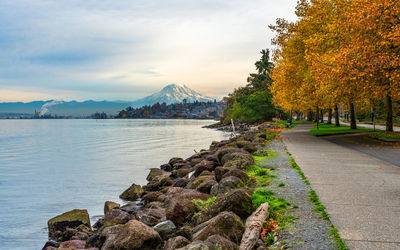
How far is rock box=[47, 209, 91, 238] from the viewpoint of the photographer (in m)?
11.3

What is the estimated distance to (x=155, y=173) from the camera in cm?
2239

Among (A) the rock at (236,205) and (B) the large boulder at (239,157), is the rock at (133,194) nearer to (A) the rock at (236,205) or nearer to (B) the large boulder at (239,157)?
(B) the large boulder at (239,157)

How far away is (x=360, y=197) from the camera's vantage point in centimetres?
797

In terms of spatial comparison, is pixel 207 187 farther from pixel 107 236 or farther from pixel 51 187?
pixel 51 187

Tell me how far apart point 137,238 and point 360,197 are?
17.7 ft

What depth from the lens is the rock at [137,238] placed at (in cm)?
707

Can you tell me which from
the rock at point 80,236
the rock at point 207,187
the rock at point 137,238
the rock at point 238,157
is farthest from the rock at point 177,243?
the rock at point 238,157

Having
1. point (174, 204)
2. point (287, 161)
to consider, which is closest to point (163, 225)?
point (174, 204)

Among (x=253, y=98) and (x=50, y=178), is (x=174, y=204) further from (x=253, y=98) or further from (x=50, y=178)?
(x=253, y=98)

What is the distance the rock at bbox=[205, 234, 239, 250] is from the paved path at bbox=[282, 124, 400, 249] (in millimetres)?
1830

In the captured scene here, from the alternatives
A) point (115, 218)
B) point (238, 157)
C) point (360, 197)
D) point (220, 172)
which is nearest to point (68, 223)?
point (115, 218)

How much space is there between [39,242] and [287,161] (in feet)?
32.9

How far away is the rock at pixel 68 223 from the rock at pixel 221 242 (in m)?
7.24

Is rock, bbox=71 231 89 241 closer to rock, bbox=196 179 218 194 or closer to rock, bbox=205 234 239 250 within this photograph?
rock, bbox=196 179 218 194
